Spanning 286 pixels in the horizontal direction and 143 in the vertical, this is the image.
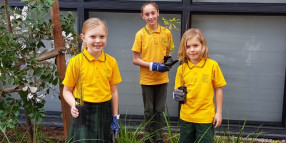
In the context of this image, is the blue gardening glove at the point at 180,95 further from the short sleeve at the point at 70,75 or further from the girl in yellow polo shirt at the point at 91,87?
the short sleeve at the point at 70,75

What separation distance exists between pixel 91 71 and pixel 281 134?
8.27 ft

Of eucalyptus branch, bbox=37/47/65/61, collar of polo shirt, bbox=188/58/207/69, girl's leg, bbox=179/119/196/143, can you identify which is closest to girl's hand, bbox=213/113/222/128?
girl's leg, bbox=179/119/196/143

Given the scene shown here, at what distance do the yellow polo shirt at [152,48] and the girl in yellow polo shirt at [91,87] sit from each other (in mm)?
759

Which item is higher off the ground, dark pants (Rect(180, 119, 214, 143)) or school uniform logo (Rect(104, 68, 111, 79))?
school uniform logo (Rect(104, 68, 111, 79))

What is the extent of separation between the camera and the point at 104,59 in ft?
7.34

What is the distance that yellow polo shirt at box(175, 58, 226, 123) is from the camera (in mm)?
2314

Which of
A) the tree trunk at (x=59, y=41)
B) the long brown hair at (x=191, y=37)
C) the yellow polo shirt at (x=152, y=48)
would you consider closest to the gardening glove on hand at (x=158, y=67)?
the yellow polo shirt at (x=152, y=48)

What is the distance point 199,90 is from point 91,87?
80 centimetres

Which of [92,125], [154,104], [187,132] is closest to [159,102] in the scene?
[154,104]

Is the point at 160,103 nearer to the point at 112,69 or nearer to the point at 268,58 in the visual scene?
the point at 112,69

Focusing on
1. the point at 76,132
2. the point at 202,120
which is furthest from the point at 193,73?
the point at 76,132

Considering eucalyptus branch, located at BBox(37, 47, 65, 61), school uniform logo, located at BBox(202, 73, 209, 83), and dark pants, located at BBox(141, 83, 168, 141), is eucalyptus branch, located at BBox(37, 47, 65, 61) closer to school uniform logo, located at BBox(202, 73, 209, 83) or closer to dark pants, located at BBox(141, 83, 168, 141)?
dark pants, located at BBox(141, 83, 168, 141)

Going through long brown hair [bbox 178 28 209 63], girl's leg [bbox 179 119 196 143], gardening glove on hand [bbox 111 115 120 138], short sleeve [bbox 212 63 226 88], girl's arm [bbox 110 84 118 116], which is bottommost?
girl's leg [bbox 179 119 196 143]

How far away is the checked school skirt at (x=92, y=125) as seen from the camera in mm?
2125
